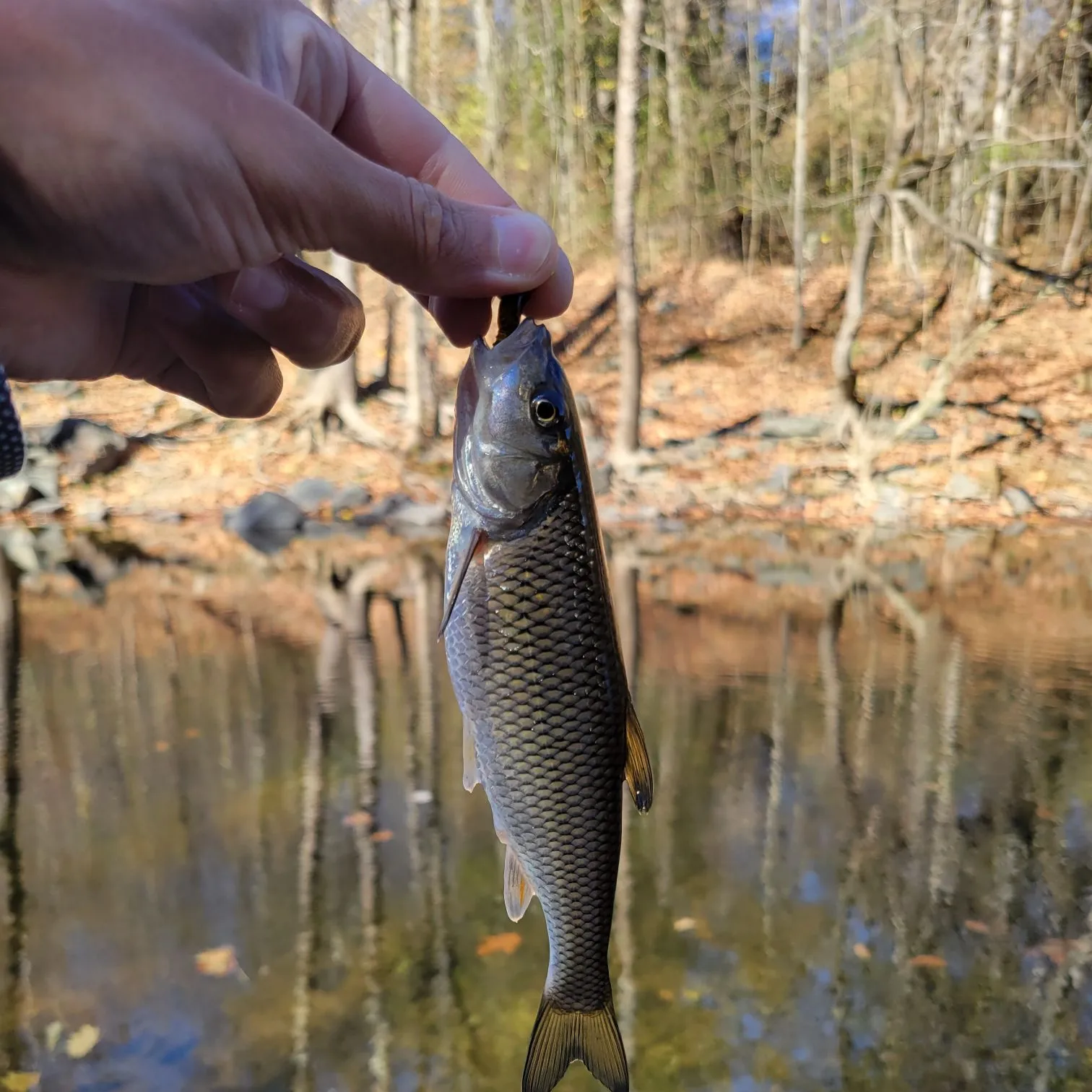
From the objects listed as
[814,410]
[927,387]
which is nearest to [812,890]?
[814,410]

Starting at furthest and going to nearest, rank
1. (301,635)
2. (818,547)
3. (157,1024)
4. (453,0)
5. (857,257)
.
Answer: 1. (453,0)
2. (857,257)
3. (818,547)
4. (301,635)
5. (157,1024)

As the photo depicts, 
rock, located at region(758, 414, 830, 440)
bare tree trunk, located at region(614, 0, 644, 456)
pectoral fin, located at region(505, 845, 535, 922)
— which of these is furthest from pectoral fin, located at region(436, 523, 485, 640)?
rock, located at region(758, 414, 830, 440)

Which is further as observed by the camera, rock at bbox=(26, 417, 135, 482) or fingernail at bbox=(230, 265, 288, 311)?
rock at bbox=(26, 417, 135, 482)

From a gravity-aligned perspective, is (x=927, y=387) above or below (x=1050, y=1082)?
above

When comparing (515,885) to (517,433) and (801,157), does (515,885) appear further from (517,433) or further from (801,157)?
(801,157)

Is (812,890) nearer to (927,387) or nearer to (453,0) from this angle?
(927,387)

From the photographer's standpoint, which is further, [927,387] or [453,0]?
[453,0]

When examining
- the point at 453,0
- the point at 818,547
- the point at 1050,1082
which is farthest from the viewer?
the point at 453,0

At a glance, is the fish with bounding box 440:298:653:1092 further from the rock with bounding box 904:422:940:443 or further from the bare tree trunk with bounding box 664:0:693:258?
the bare tree trunk with bounding box 664:0:693:258
